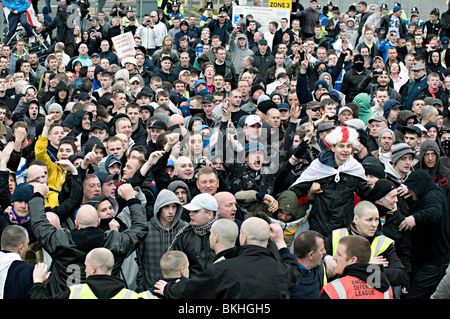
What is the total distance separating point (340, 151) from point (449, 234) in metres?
1.59

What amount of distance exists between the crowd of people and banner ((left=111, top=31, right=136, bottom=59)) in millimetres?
2967

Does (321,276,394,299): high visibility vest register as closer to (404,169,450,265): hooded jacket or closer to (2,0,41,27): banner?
(404,169,450,265): hooded jacket

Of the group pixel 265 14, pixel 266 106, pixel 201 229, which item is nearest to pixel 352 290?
pixel 201 229

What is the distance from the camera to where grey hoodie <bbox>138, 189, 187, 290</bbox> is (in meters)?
6.17

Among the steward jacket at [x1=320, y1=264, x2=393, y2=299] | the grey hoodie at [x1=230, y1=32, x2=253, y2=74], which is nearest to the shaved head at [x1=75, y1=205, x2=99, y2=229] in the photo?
the steward jacket at [x1=320, y1=264, x2=393, y2=299]

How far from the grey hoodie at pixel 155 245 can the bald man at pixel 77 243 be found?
313mm

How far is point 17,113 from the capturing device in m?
11.3

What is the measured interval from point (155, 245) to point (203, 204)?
24.5 inches

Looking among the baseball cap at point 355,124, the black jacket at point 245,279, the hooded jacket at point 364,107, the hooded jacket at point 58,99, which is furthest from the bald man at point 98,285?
the hooded jacket at point 58,99

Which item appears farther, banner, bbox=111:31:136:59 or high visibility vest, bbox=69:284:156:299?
banner, bbox=111:31:136:59

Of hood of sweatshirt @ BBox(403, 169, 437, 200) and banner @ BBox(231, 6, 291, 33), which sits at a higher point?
banner @ BBox(231, 6, 291, 33)

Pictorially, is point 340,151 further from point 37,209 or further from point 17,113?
point 17,113

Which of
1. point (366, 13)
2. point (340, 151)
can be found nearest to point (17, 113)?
point (340, 151)

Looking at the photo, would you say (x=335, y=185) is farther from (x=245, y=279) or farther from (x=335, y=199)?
(x=245, y=279)
